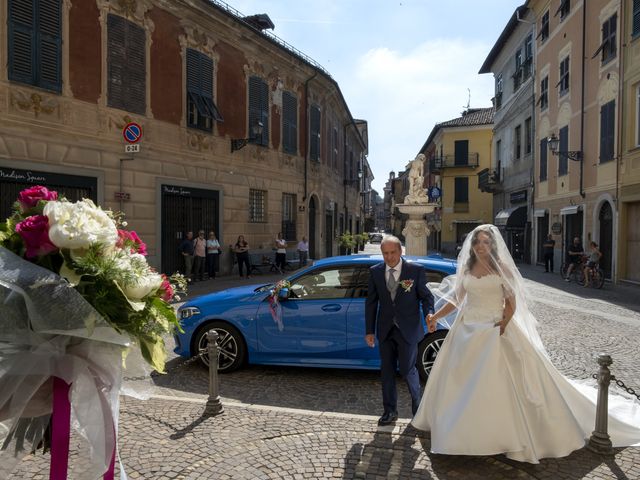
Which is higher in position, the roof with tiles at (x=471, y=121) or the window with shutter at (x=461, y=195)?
the roof with tiles at (x=471, y=121)

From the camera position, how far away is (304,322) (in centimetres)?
566

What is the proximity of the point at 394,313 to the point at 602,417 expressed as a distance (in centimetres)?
179

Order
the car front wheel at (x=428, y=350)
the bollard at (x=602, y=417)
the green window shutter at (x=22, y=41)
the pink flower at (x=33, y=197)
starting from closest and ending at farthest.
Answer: the pink flower at (x=33, y=197), the bollard at (x=602, y=417), the car front wheel at (x=428, y=350), the green window shutter at (x=22, y=41)

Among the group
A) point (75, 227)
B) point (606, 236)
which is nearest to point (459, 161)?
point (606, 236)

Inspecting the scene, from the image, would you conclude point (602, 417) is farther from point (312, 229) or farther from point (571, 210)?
point (312, 229)

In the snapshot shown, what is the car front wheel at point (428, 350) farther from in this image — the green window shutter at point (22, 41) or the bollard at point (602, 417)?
the green window shutter at point (22, 41)

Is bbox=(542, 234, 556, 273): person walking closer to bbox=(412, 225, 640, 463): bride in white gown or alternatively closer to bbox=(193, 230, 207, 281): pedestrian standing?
bbox=(193, 230, 207, 281): pedestrian standing

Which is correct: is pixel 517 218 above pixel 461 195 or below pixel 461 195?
below

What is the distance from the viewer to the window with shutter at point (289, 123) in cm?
2123

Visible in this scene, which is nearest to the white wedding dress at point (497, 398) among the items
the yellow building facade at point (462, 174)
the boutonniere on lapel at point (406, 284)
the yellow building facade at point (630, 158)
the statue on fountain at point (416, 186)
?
the boutonniere on lapel at point (406, 284)

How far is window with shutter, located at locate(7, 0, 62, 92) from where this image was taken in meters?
11.0

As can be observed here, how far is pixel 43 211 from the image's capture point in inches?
79.9

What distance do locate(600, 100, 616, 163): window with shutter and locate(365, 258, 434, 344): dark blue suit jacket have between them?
16.1m

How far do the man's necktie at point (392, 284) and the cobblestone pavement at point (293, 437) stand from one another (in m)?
1.15
